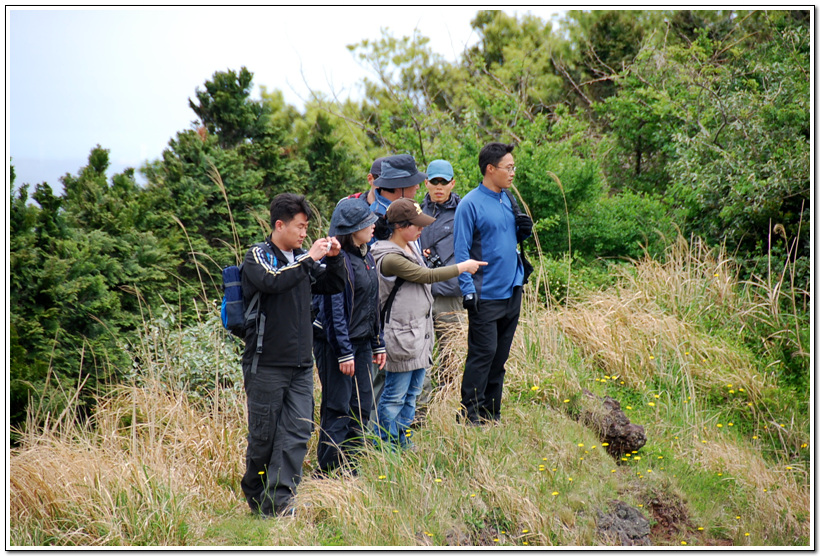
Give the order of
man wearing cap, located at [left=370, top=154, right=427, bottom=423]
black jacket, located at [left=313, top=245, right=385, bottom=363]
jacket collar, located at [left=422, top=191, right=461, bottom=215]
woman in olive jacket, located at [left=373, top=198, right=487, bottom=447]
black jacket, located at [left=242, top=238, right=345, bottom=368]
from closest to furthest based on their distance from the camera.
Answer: black jacket, located at [left=242, top=238, right=345, bottom=368], black jacket, located at [left=313, top=245, right=385, bottom=363], woman in olive jacket, located at [left=373, top=198, right=487, bottom=447], man wearing cap, located at [left=370, top=154, right=427, bottom=423], jacket collar, located at [left=422, top=191, right=461, bottom=215]

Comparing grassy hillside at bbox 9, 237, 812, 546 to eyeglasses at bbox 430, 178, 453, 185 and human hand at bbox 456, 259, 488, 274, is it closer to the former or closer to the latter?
human hand at bbox 456, 259, 488, 274

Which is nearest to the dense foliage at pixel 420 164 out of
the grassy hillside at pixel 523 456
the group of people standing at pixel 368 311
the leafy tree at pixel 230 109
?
the leafy tree at pixel 230 109

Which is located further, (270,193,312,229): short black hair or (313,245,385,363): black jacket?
(313,245,385,363): black jacket

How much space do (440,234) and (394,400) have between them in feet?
4.54

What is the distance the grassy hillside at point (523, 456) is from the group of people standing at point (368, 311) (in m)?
0.22

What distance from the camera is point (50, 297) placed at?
17.1 ft

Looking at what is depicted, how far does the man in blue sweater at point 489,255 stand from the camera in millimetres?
4664

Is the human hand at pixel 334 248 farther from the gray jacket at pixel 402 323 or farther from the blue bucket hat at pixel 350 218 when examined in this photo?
the gray jacket at pixel 402 323

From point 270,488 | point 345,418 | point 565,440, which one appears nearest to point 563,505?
point 565,440

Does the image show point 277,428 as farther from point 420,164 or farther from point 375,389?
point 420,164

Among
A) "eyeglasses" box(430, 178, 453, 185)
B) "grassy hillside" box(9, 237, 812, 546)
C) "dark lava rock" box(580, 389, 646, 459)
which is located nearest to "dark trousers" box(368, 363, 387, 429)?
"grassy hillside" box(9, 237, 812, 546)

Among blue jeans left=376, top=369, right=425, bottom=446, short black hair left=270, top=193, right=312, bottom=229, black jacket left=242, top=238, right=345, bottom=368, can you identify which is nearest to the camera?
black jacket left=242, top=238, right=345, bottom=368

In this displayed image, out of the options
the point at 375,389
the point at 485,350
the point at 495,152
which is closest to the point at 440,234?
the point at 495,152

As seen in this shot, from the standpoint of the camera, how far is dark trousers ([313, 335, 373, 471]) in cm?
411
